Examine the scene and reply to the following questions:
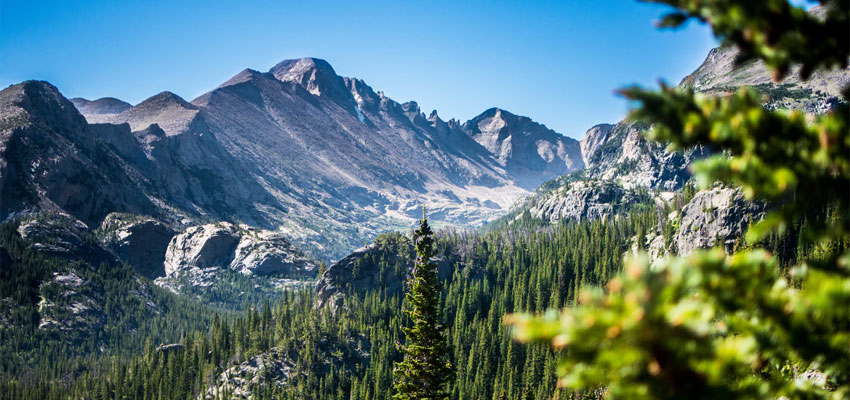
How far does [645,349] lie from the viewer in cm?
359

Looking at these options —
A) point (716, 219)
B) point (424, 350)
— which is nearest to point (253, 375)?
point (424, 350)

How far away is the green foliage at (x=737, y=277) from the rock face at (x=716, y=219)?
5441 inches

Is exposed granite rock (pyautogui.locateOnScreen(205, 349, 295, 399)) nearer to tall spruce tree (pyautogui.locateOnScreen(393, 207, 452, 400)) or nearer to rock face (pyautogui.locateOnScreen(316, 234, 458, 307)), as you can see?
rock face (pyautogui.locateOnScreen(316, 234, 458, 307))

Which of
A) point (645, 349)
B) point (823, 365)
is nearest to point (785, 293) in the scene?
point (823, 365)

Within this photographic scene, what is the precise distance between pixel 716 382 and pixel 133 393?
166 meters

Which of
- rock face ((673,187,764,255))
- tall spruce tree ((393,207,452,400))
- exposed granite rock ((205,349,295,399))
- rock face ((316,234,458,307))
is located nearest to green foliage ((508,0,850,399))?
tall spruce tree ((393,207,452,400))

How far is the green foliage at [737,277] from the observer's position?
351 centimetres

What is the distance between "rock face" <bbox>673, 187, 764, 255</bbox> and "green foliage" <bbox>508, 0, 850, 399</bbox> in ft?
453

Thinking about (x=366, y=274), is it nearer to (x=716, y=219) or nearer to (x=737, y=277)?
(x=716, y=219)

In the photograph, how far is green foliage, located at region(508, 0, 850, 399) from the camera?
3510 millimetres

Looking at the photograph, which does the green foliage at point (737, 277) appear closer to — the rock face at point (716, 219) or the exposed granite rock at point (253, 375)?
the rock face at point (716, 219)

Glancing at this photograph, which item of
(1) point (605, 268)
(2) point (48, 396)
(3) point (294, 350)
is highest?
(1) point (605, 268)

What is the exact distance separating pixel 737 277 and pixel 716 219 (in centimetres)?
14794

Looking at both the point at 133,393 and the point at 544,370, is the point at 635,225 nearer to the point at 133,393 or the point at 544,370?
the point at 544,370
